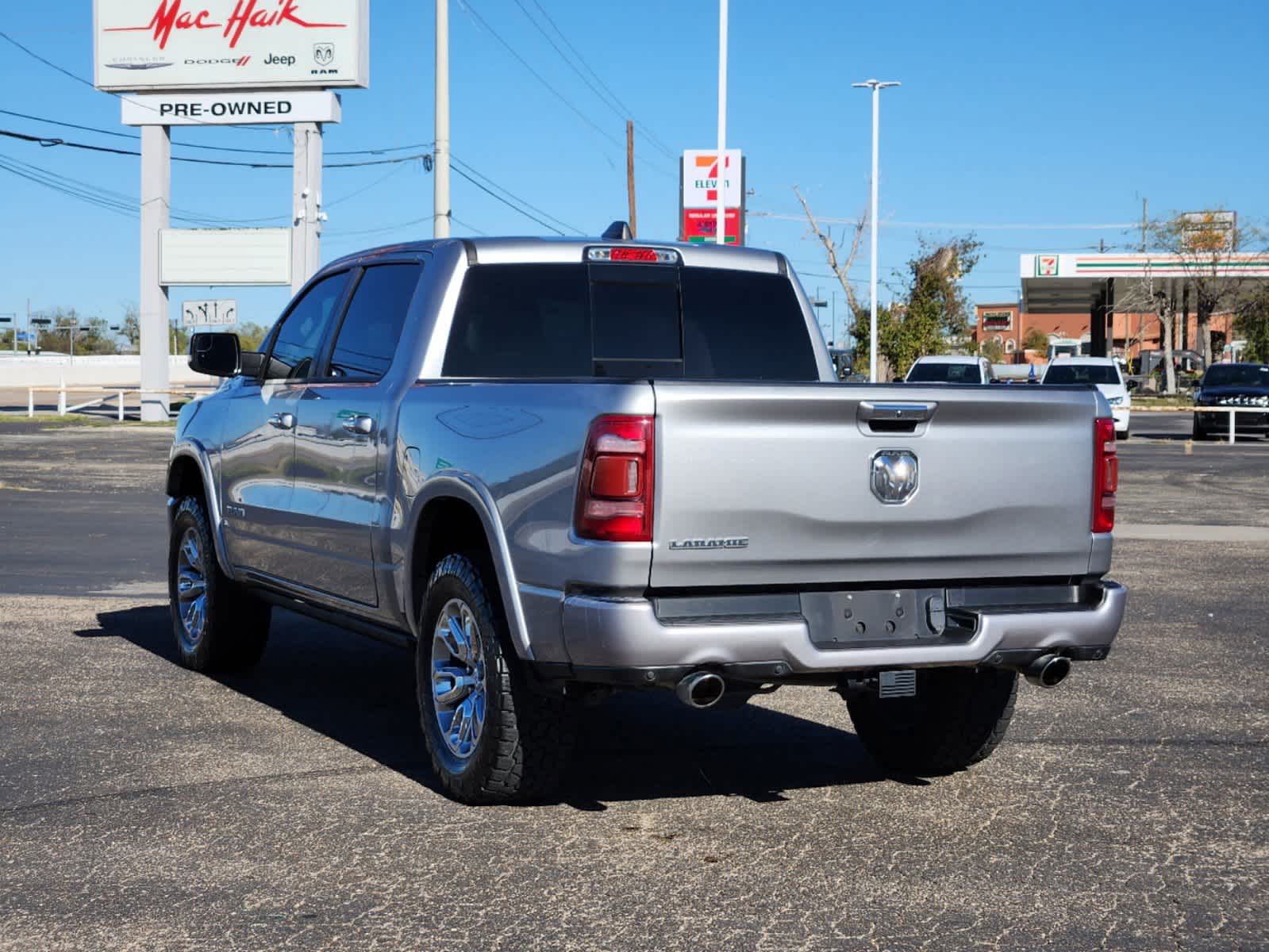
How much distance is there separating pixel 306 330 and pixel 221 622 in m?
1.59

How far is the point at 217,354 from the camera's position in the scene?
26.2 ft

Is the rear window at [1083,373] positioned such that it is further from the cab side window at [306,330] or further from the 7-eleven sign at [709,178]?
the cab side window at [306,330]

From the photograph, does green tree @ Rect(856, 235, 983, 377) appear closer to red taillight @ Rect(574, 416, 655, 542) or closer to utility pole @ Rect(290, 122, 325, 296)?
utility pole @ Rect(290, 122, 325, 296)

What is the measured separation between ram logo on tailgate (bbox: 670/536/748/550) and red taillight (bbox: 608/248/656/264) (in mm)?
2203

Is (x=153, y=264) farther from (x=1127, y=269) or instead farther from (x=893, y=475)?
(x=1127, y=269)

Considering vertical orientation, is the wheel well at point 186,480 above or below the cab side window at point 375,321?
below

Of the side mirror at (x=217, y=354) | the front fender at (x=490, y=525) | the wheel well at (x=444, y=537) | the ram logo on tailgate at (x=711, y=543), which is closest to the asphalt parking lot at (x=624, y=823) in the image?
the front fender at (x=490, y=525)

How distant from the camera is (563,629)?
17.0 ft

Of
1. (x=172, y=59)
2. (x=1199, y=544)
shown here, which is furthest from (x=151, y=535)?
(x=172, y=59)

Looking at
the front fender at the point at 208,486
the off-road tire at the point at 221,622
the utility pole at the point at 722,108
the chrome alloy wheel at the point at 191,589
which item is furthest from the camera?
the utility pole at the point at 722,108

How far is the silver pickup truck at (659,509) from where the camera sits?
509 centimetres

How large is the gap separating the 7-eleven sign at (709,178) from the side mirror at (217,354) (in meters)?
27.2

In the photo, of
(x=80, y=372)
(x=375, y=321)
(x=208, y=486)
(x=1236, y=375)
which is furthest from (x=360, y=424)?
(x=80, y=372)

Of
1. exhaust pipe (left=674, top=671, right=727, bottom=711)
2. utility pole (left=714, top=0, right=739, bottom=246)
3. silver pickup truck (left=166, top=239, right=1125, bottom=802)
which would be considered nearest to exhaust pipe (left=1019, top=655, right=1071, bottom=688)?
silver pickup truck (left=166, top=239, right=1125, bottom=802)
